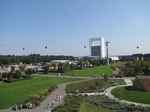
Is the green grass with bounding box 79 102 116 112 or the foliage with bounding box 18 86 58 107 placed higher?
the foliage with bounding box 18 86 58 107

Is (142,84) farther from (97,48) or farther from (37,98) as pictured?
(97,48)

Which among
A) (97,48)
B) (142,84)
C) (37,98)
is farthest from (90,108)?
(97,48)

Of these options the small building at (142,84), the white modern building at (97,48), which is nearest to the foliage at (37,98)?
the small building at (142,84)

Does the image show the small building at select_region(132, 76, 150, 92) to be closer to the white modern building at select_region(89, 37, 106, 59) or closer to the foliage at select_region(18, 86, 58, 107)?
the foliage at select_region(18, 86, 58, 107)

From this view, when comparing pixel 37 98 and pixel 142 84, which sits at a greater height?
pixel 142 84

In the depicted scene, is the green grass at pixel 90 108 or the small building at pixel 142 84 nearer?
the green grass at pixel 90 108

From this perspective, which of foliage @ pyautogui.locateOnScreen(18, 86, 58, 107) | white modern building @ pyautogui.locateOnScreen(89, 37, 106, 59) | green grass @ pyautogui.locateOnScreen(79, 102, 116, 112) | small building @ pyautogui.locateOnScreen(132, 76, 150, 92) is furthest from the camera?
white modern building @ pyautogui.locateOnScreen(89, 37, 106, 59)

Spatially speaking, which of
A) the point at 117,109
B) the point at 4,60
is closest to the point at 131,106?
the point at 117,109

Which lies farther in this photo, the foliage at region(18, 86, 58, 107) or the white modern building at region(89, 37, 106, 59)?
the white modern building at region(89, 37, 106, 59)

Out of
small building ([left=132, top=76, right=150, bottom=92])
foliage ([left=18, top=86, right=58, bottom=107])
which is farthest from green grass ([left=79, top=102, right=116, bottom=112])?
small building ([left=132, top=76, right=150, bottom=92])

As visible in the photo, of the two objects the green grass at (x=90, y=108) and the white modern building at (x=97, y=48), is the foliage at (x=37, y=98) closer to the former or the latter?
the green grass at (x=90, y=108)

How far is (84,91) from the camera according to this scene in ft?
94.4

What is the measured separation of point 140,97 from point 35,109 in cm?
1676

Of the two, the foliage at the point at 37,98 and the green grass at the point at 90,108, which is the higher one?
the foliage at the point at 37,98
